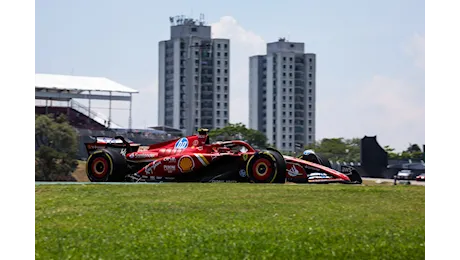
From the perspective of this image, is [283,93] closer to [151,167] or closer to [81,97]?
[81,97]

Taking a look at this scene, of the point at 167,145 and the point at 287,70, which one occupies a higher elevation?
the point at 287,70

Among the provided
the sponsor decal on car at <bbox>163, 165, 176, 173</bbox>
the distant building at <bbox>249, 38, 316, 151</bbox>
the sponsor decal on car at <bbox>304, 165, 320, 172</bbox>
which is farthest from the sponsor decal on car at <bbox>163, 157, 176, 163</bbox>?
the distant building at <bbox>249, 38, 316, 151</bbox>

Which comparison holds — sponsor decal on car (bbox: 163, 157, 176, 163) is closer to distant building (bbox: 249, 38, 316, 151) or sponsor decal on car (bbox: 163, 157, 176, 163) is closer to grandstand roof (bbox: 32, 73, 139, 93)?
grandstand roof (bbox: 32, 73, 139, 93)

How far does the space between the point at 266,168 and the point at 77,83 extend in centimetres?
Result: 4091

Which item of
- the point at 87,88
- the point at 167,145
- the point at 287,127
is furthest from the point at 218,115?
the point at 167,145

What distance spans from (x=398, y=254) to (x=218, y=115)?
88.2 m

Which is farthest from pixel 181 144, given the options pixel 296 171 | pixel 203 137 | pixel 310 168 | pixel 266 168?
pixel 310 168

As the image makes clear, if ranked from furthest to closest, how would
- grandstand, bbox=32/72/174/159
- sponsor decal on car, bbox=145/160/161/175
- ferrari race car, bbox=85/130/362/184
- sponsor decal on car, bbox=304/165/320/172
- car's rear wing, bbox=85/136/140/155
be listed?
grandstand, bbox=32/72/174/159, car's rear wing, bbox=85/136/140/155, sponsor decal on car, bbox=304/165/320/172, sponsor decal on car, bbox=145/160/161/175, ferrari race car, bbox=85/130/362/184

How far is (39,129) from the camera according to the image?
3775cm

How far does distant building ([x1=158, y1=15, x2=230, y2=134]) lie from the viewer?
89562 mm

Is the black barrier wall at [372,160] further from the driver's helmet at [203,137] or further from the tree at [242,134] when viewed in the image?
the tree at [242,134]

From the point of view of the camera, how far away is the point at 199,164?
1781cm

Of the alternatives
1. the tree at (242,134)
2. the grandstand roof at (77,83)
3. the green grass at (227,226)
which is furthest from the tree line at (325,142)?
the green grass at (227,226)
